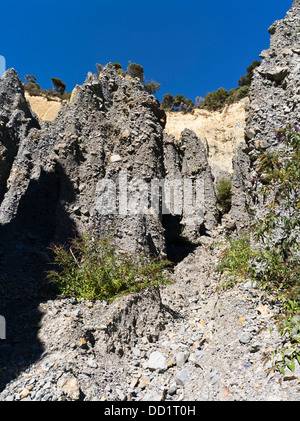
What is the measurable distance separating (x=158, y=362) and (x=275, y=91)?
4727 mm

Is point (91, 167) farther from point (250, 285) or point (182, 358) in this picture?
point (182, 358)

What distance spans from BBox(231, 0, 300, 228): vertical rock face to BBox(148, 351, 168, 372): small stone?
9.25 ft

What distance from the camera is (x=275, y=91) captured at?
17.2 feet

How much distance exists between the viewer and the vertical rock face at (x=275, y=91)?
15.5 ft

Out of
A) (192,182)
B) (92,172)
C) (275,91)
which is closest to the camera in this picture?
(275,91)

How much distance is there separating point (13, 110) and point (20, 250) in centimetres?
697

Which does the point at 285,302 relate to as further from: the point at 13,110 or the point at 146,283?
the point at 13,110

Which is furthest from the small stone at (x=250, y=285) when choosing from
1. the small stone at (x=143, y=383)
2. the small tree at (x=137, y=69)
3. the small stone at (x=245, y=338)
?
the small tree at (x=137, y=69)

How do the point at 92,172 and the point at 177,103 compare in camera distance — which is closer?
the point at 92,172

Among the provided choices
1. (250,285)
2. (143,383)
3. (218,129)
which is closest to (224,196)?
(218,129)
